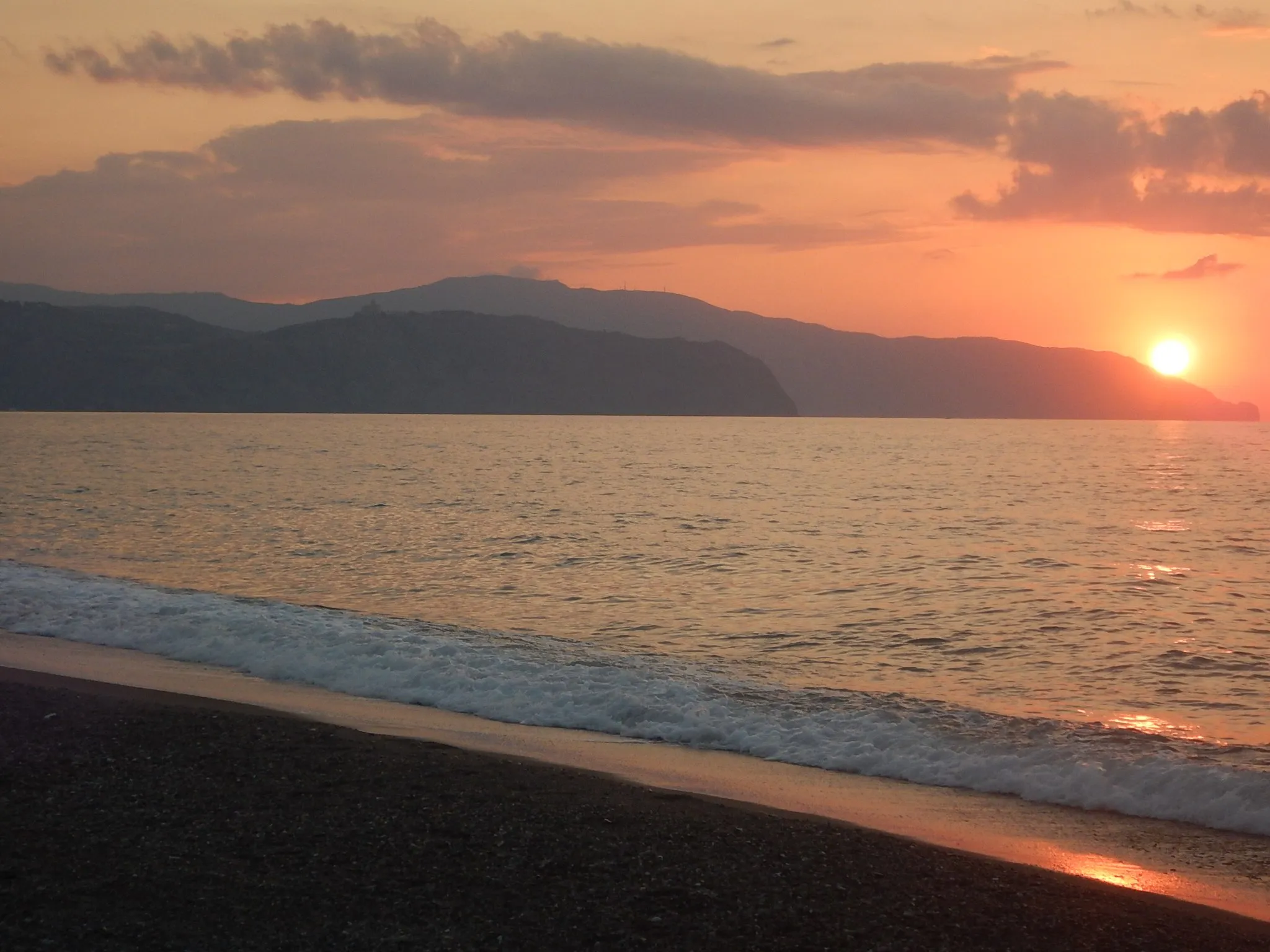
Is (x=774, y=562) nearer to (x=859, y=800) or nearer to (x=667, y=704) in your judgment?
(x=667, y=704)

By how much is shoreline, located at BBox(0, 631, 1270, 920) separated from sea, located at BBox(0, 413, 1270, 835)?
1.67 ft

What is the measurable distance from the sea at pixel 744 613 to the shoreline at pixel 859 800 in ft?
1.67

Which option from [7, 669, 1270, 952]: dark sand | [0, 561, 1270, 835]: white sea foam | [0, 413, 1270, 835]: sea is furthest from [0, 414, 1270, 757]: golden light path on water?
[7, 669, 1270, 952]: dark sand

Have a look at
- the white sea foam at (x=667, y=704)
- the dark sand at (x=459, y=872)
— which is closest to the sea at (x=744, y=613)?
the white sea foam at (x=667, y=704)

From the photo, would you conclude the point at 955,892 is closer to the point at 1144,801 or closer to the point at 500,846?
the point at 500,846

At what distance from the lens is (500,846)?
8.05 m

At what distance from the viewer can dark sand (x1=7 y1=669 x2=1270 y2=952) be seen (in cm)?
655

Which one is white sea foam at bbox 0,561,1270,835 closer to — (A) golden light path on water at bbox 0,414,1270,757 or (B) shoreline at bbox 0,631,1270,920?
(B) shoreline at bbox 0,631,1270,920

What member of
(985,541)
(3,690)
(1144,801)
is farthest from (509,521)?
(1144,801)

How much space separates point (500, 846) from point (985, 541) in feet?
107

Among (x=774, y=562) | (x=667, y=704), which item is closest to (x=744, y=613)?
(x=667, y=704)

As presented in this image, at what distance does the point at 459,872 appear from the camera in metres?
7.46

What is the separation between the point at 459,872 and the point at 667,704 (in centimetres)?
696

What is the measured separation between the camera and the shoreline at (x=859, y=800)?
29.1 feet
